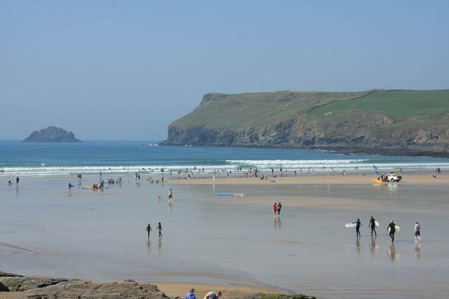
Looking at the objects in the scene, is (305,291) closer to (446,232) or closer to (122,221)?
(446,232)

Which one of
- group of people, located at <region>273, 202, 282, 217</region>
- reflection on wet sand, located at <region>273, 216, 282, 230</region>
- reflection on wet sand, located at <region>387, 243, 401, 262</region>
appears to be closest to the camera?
reflection on wet sand, located at <region>387, 243, 401, 262</region>

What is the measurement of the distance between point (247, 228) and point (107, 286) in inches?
612

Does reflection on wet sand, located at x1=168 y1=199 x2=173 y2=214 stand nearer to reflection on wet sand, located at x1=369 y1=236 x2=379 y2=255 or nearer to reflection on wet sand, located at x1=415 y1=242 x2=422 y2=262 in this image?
reflection on wet sand, located at x1=369 y1=236 x2=379 y2=255

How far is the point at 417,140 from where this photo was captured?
16388cm

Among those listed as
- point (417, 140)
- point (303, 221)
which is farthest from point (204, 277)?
point (417, 140)

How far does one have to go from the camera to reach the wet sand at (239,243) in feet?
59.4

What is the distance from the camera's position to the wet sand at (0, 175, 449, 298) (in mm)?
18109

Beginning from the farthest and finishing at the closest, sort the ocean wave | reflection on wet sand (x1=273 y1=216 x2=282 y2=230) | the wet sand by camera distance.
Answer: the ocean wave < reflection on wet sand (x1=273 y1=216 x2=282 y2=230) < the wet sand

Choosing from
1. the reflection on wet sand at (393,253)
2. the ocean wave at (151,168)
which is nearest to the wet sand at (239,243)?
the reflection on wet sand at (393,253)

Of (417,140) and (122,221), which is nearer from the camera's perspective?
(122,221)

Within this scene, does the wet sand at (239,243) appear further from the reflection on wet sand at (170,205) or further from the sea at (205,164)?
the sea at (205,164)

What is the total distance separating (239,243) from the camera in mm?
24094

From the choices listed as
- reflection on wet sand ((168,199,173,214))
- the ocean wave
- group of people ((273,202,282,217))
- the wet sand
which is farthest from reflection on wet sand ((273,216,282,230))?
the ocean wave

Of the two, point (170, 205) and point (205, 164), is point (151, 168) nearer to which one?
point (205, 164)
